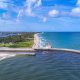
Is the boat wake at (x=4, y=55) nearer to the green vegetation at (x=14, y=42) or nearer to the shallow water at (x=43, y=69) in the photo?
the shallow water at (x=43, y=69)

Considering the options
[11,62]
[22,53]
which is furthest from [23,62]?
[22,53]

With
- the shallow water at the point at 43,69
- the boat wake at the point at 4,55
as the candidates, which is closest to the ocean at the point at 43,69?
the shallow water at the point at 43,69

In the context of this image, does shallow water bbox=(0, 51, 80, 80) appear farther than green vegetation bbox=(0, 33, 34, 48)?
No

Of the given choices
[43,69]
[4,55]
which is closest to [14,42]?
[4,55]

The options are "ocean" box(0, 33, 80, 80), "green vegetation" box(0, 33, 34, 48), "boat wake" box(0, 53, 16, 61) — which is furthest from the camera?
"green vegetation" box(0, 33, 34, 48)

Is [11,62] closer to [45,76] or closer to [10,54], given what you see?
[10,54]

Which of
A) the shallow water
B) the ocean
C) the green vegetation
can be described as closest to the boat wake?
the ocean

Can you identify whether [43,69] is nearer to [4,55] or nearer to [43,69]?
[43,69]

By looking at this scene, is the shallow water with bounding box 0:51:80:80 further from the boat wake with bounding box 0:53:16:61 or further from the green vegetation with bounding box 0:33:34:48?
the green vegetation with bounding box 0:33:34:48
